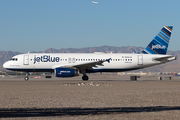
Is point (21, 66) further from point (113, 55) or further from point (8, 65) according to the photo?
point (113, 55)

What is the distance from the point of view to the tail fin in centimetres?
4881

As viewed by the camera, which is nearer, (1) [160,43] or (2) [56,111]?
(2) [56,111]

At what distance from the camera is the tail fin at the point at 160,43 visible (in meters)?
48.8

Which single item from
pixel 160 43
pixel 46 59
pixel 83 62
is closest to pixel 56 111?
pixel 46 59

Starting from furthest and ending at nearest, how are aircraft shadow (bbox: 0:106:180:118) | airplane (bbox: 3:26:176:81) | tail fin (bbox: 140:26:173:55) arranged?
1. tail fin (bbox: 140:26:173:55)
2. airplane (bbox: 3:26:176:81)
3. aircraft shadow (bbox: 0:106:180:118)

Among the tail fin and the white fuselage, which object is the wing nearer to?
the white fuselage

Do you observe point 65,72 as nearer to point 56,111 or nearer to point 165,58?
point 165,58

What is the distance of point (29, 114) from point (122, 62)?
35.2 meters

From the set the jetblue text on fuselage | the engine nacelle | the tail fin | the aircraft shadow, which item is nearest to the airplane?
the jetblue text on fuselage

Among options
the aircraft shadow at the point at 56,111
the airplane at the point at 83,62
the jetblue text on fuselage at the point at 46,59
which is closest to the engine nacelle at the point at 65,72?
the airplane at the point at 83,62

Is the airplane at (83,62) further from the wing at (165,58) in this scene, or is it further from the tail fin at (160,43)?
the tail fin at (160,43)

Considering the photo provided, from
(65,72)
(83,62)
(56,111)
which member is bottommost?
(56,111)

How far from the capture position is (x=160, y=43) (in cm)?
4912

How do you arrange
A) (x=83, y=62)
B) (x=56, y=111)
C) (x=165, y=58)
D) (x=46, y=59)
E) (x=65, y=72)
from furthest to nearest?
(x=165, y=58)
(x=83, y=62)
(x=46, y=59)
(x=65, y=72)
(x=56, y=111)
